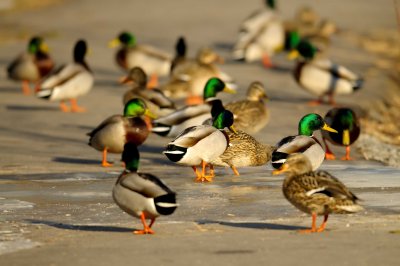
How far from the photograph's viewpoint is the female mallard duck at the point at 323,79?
2027cm

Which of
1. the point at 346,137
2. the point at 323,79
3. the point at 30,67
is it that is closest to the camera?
→ the point at 346,137

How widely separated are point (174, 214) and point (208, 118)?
4712 mm

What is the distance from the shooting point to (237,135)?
13492 mm

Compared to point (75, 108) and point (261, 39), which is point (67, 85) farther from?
point (261, 39)

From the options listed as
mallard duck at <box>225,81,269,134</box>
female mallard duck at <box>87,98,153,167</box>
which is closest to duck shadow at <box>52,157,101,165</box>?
female mallard duck at <box>87,98,153,167</box>

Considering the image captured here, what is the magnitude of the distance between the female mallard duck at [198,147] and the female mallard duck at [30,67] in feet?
32.2

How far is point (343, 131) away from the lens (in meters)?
14.5

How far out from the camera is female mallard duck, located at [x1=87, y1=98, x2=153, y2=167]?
14.1 meters

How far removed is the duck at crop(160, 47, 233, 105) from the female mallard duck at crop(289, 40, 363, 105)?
49.4 inches

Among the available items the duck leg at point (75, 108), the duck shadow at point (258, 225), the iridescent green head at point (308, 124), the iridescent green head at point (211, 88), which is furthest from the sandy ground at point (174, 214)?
the iridescent green head at point (211, 88)

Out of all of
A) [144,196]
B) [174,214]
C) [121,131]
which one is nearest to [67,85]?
[121,131]

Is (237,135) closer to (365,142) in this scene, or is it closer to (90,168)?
(90,168)

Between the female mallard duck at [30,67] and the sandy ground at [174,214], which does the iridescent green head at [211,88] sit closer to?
the sandy ground at [174,214]

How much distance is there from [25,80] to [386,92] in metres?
6.51
